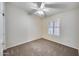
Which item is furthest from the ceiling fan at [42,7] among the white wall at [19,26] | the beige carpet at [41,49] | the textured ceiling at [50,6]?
the beige carpet at [41,49]

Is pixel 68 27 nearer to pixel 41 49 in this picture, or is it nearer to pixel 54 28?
pixel 54 28

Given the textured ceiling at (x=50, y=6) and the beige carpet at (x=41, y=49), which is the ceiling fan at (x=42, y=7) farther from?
the beige carpet at (x=41, y=49)

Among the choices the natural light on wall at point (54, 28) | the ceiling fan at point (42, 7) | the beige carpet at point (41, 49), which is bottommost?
the beige carpet at point (41, 49)

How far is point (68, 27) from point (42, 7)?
52 centimetres

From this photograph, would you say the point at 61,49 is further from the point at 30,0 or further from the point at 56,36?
the point at 30,0

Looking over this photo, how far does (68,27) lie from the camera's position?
5.53 ft

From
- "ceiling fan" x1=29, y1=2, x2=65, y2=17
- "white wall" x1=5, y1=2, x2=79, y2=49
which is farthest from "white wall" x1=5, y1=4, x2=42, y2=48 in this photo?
"ceiling fan" x1=29, y1=2, x2=65, y2=17

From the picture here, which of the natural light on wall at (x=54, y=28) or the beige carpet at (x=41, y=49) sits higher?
the natural light on wall at (x=54, y=28)

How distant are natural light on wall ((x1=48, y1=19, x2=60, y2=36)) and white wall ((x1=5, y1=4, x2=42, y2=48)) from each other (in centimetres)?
16

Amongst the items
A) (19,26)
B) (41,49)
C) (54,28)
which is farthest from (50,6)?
(41,49)

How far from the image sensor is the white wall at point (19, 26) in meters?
1.67

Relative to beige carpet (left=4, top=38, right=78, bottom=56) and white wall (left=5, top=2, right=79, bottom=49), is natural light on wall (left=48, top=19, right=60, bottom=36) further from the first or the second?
beige carpet (left=4, top=38, right=78, bottom=56)

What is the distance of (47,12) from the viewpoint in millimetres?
1695

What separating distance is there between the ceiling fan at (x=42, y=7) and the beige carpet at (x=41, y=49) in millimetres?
431
